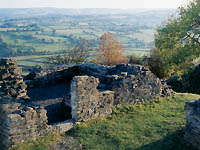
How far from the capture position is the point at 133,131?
1172 cm

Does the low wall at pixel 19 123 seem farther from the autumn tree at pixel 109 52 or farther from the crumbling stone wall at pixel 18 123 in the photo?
the autumn tree at pixel 109 52

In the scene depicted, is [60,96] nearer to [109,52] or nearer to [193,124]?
[193,124]

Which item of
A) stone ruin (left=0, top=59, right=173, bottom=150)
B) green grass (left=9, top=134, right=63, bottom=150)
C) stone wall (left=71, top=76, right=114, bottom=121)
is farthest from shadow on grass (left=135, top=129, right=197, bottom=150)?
green grass (left=9, top=134, right=63, bottom=150)

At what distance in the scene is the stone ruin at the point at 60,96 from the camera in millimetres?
10155

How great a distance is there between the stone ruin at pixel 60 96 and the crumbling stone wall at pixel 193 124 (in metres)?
4.33

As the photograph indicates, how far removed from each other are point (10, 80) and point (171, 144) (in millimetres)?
7988

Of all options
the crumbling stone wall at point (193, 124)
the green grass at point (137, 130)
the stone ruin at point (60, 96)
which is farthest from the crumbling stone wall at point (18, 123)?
the crumbling stone wall at point (193, 124)

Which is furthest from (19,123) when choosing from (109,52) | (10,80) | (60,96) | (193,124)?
(109,52)

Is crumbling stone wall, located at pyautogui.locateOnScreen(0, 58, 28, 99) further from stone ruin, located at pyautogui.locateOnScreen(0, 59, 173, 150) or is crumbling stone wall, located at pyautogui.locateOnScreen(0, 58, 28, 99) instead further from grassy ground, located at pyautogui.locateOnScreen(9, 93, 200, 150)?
grassy ground, located at pyautogui.locateOnScreen(9, 93, 200, 150)

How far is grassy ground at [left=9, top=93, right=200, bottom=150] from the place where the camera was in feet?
34.1

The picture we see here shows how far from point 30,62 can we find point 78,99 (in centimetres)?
4389

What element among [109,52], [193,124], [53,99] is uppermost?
[193,124]

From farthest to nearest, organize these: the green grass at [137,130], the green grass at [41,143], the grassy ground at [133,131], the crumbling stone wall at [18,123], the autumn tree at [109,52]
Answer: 1. the autumn tree at [109,52]
2. the green grass at [137,130]
3. the grassy ground at [133,131]
4. the green grass at [41,143]
5. the crumbling stone wall at [18,123]

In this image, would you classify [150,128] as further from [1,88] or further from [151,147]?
[1,88]
